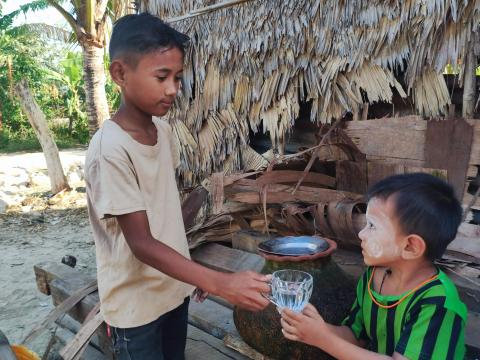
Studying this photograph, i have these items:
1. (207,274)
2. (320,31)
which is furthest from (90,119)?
(207,274)

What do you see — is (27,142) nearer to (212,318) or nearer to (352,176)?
(212,318)

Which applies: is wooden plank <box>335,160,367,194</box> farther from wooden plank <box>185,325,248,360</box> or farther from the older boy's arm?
the older boy's arm

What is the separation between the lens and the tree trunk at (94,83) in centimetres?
695

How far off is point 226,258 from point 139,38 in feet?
5.23

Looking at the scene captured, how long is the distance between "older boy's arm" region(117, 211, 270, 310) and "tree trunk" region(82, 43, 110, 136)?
610 cm

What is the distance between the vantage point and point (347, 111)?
262 cm

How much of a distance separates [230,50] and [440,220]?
2177 mm

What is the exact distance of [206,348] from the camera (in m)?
2.19

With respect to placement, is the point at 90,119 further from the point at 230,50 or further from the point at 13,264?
the point at 230,50

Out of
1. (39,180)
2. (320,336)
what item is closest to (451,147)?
(320,336)

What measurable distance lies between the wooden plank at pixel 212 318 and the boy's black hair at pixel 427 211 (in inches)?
47.2

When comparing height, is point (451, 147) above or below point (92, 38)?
below

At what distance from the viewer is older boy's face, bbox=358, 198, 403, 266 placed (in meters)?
1.29

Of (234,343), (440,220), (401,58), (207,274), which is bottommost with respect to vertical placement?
(234,343)
